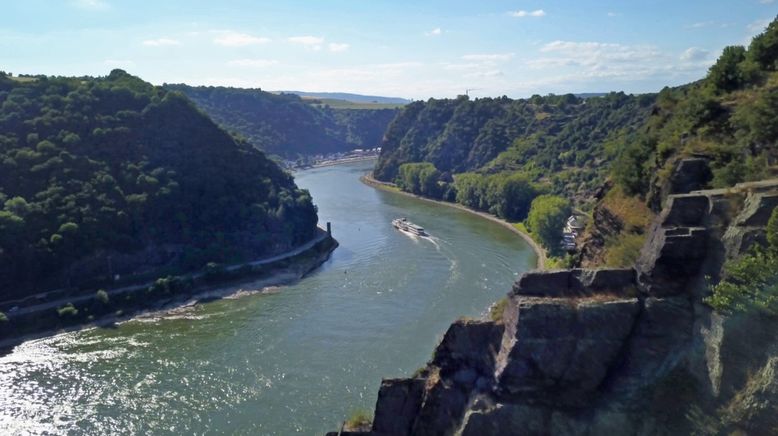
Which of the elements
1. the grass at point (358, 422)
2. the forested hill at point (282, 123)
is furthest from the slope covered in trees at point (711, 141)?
the forested hill at point (282, 123)

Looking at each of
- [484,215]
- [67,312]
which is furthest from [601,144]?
[67,312]

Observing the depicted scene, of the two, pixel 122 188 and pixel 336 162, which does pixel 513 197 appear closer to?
pixel 122 188

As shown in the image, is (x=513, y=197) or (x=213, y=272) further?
(x=513, y=197)

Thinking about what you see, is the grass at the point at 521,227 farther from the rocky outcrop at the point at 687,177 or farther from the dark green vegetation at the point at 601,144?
the rocky outcrop at the point at 687,177

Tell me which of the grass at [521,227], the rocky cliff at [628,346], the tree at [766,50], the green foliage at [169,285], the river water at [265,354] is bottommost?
the river water at [265,354]

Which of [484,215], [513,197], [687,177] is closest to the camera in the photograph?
[687,177]

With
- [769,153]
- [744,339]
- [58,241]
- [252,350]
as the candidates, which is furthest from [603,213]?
[58,241]

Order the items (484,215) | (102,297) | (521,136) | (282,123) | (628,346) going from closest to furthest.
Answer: (628,346)
(102,297)
(484,215)
(521,136)
(282,123)
